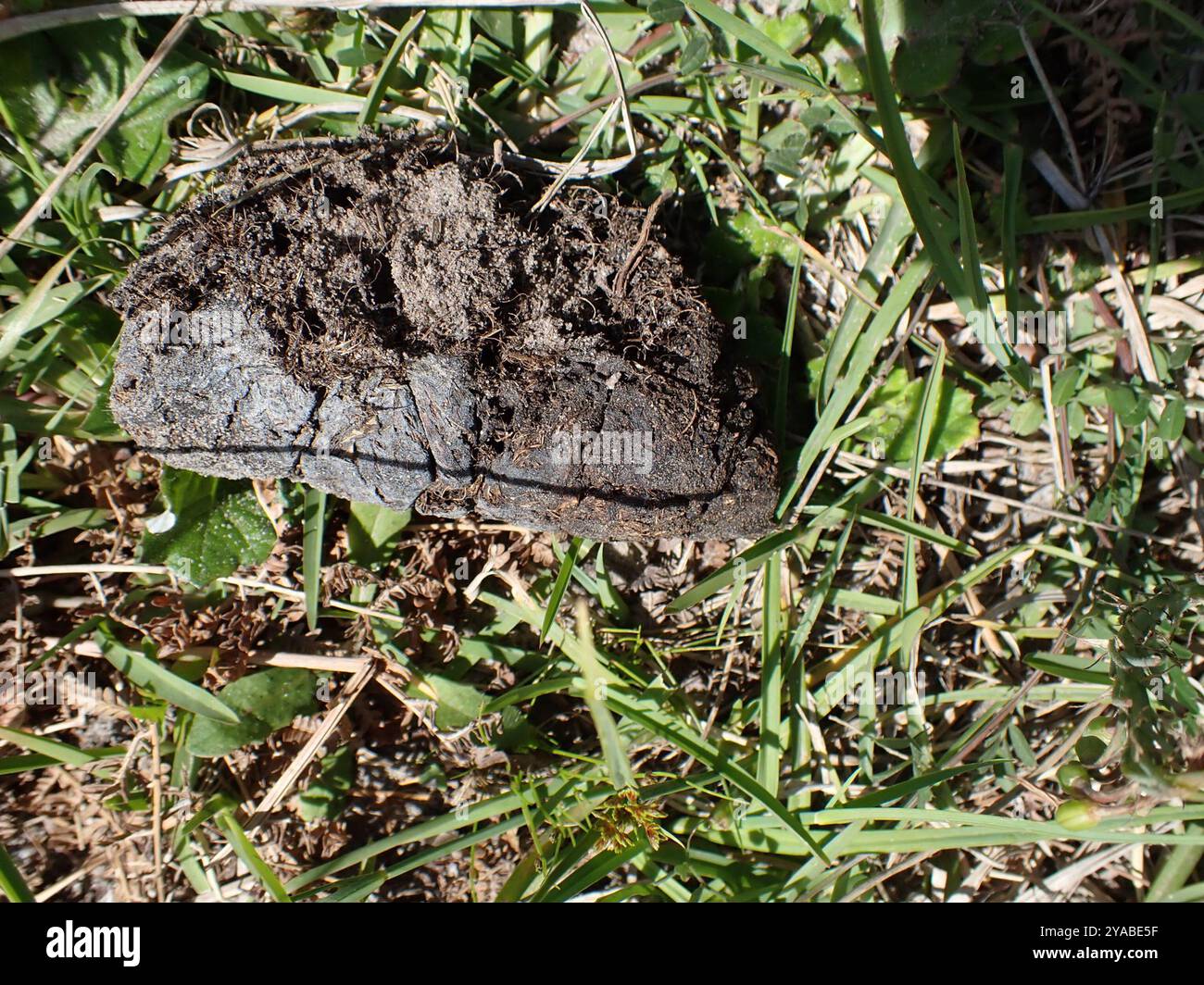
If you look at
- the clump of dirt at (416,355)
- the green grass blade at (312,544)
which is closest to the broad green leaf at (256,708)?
the green grass blade at (312,544)

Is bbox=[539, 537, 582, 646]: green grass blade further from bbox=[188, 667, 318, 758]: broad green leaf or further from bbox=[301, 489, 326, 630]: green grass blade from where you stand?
bbox=[188, 667, 318, 758]: broad green leaf

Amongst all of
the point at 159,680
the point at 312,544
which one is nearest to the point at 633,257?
the point at 312,544

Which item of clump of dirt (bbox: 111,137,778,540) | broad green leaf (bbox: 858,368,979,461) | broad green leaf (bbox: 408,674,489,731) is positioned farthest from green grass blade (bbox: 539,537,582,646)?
broad green leaf (bbox: 858,368,979,461)

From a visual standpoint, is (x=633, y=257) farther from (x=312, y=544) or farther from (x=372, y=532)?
(x=312, y=544)

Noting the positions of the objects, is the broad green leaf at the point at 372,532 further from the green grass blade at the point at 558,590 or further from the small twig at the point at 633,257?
the small twig at the point at 633,257

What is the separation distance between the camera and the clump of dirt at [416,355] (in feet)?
6.75

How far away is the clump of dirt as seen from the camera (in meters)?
2.06

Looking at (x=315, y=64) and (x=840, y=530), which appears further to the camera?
(x=840, y=530)

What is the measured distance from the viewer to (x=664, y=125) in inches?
96.0

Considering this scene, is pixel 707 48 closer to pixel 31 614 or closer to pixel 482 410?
pixel 482 410
